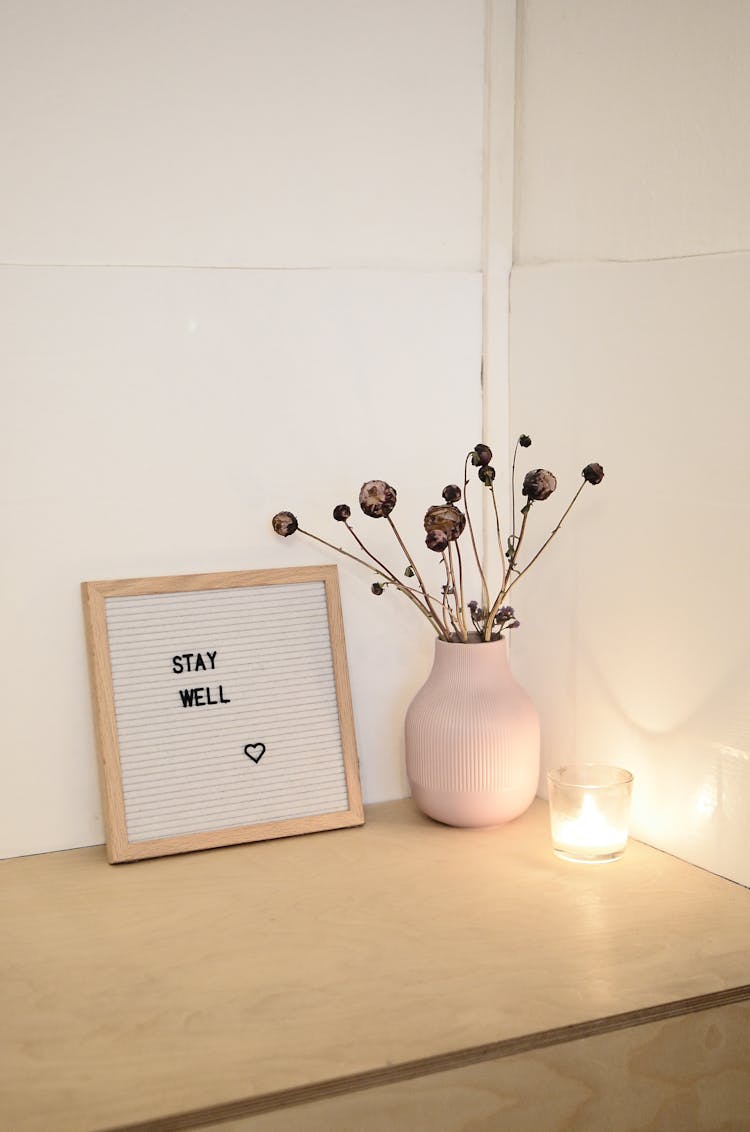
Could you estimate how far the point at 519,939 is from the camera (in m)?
1.02

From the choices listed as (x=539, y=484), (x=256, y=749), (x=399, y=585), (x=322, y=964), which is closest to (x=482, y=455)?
(x=539, y=484)

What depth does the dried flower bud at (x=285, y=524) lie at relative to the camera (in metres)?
1.28

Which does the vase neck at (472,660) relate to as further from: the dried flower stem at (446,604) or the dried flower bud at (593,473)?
the dried flower bud at (593,473)

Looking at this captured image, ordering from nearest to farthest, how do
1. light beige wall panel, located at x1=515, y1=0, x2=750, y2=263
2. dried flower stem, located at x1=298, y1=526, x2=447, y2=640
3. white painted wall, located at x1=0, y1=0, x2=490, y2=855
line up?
light beige wall panel, located at x1=515, y1=0, x2=750, y2=263 → white painted wall, located at x1=0, y1=0, x2=490, y2=855 → dried flower stem, located at x1=298, y1=526, x2=447, y2=640

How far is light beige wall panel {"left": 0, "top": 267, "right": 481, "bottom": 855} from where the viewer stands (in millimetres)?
1223

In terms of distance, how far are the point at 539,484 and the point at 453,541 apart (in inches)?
6.6

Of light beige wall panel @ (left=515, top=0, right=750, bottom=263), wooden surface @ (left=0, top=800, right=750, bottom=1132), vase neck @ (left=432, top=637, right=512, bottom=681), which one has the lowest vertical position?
wooden surface @ (left=0, top=800, right=750, bottom=1132)

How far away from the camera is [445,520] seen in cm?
121

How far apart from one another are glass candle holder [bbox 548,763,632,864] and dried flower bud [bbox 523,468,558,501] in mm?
304

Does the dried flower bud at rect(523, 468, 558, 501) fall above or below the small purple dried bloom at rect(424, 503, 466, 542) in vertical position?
above

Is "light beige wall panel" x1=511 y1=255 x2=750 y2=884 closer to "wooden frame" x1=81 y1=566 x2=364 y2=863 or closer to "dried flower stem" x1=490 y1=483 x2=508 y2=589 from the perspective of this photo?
"dried flower stem" x1=490 y1=483 x2=508 y2=589

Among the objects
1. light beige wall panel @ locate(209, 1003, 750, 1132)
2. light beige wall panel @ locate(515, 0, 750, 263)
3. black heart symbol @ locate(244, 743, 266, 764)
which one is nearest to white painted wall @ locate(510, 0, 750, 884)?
light beige wall panel @ locate(515, 0, 750, 263)

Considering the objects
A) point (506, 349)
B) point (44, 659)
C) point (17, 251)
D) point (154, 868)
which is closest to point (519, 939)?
point (154, 868)

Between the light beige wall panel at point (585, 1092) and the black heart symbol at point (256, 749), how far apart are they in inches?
19.7
